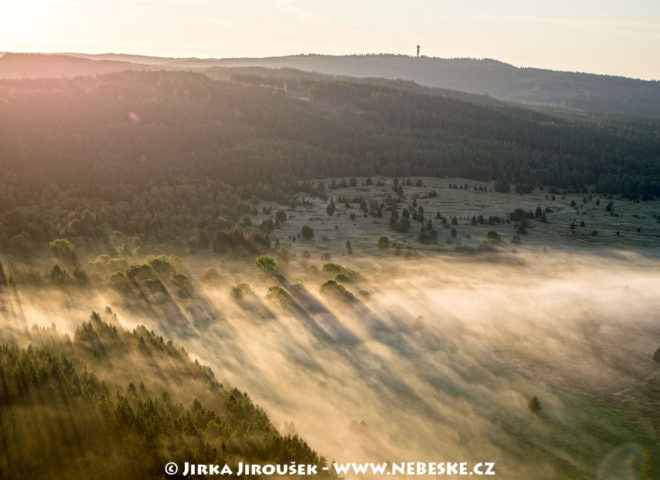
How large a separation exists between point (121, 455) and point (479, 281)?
24438 millimetres

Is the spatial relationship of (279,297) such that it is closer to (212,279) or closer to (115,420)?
(212,279)

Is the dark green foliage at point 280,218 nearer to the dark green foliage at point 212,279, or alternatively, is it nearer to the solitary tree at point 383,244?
the solitary tree at point 383,244

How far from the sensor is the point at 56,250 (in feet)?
Answer: 115

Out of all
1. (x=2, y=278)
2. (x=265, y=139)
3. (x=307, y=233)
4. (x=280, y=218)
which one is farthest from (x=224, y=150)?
(x=2, y=278)

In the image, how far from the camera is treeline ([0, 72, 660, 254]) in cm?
4644

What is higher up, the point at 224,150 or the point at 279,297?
the point at 279,297

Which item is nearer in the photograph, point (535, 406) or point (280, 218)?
point (535, 406)

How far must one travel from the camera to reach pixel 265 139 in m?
95.9

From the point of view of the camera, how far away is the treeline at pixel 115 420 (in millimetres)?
10977

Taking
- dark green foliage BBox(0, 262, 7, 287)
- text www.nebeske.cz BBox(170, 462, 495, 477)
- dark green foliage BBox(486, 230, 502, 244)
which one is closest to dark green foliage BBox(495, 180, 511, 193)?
dark green foliage BBox(486, 230, 502, 244)

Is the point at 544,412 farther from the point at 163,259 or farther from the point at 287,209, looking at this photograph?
the point at 287,209

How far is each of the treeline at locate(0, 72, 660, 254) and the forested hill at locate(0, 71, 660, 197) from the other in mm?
305

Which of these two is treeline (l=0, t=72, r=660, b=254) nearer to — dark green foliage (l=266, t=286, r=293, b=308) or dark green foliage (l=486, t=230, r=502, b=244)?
dark green foliage (l=266, t=286, r=293, b=308)

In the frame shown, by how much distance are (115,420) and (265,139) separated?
86382mm
